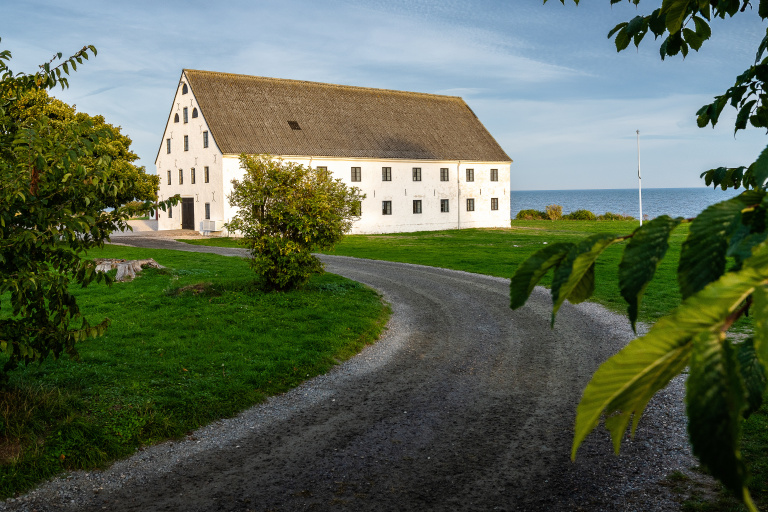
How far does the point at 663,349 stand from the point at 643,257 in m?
0.43

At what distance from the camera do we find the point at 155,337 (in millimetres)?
13414

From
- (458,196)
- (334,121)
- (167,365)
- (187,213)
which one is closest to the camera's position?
(167,365)

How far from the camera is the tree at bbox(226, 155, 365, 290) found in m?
18.6

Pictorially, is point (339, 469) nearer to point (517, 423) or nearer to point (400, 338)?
point (517, 423)

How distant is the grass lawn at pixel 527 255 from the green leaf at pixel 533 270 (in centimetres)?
18

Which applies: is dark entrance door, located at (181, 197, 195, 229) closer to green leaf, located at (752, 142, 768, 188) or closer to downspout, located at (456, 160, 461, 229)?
downspout, located at (456, 160, 461, 229)

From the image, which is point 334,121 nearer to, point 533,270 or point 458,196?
point 458,196

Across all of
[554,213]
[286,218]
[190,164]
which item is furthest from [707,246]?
[554,213]

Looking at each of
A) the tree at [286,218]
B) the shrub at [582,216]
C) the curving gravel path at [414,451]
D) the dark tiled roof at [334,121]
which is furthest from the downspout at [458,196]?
the curving gravel path at [414,451]

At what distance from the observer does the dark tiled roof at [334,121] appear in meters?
45.5

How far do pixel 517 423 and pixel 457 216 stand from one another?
45.8 metres

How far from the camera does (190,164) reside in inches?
1902

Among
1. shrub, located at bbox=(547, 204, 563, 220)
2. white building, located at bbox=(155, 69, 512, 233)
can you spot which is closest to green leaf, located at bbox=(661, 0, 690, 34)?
white building, located at bbox=(155, 69, 512, 233)

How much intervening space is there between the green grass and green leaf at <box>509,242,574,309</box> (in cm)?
711
